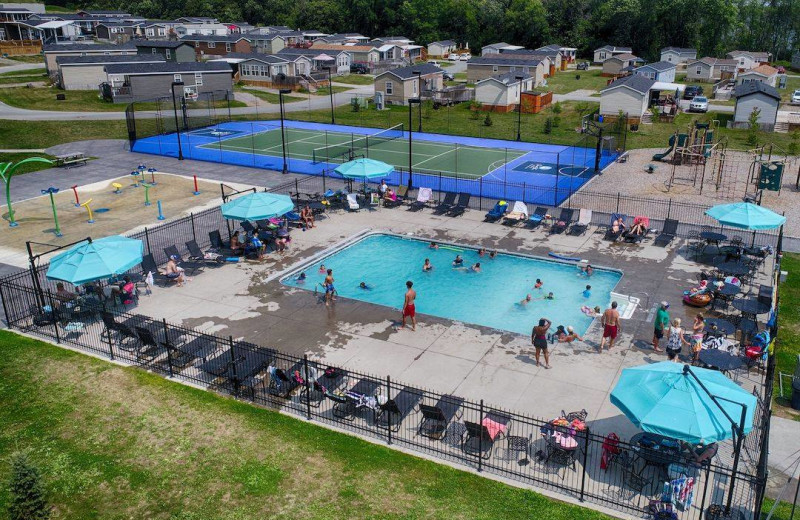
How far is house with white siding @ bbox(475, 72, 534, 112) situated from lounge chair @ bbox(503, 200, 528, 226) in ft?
122

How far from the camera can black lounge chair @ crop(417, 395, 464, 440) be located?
15.0m

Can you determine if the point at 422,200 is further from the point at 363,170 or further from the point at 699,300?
the point at 699,300

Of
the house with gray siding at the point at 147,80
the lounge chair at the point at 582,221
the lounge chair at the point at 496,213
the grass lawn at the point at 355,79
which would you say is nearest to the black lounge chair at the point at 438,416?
the lounge chair at the point at 582,221

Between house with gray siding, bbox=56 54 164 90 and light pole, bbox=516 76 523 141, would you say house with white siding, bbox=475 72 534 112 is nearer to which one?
light pole, bbox=516 76 523 141

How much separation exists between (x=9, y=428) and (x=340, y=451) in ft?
27.3

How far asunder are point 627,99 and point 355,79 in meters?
46.1

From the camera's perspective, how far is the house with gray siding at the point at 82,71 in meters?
71.1

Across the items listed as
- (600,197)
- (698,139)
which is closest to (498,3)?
(698,139)

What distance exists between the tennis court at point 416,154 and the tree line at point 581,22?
8323 cm

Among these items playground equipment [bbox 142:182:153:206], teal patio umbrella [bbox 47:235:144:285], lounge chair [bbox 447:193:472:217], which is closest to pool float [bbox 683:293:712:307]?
lounge chair [bbox 447:193:472:217]

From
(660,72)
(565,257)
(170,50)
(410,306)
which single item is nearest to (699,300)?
(565,257)

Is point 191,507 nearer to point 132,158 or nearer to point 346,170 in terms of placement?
point 346,170

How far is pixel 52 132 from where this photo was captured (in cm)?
5347

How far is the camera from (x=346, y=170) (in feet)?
109
